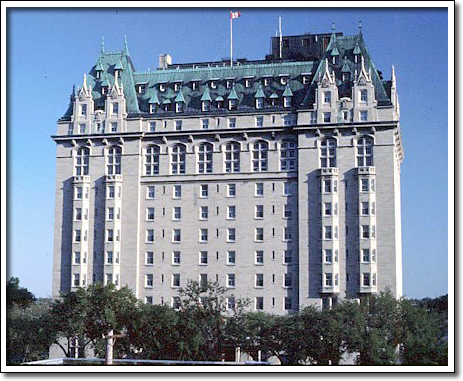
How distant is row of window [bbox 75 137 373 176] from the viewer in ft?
180

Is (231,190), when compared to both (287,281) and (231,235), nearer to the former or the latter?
(231,235)

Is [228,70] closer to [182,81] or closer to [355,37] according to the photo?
[182,81]

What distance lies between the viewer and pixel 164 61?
6188 cm

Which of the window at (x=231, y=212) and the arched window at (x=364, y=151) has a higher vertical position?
the arched window at (x=364, y=151)

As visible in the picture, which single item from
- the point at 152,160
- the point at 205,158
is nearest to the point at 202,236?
the point at 205,158

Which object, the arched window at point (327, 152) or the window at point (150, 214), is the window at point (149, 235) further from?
the arched window at point (327, 152)

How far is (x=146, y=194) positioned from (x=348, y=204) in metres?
13.8

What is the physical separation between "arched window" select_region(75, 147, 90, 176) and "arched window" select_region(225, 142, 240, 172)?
968 cm

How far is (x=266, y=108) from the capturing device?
57406mm

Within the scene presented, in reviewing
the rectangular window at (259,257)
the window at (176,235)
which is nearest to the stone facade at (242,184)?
the window at (176,235)

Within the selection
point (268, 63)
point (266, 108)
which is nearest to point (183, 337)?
point (266, 108)

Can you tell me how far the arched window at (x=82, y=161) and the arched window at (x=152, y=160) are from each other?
4137 millimetres

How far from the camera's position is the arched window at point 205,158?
56781 millimetres
